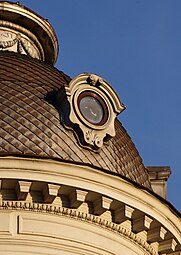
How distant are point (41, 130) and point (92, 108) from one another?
1.12 meters

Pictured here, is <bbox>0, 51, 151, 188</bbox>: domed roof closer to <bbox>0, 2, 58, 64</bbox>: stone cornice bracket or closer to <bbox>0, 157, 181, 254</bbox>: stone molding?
<bbox>0, 157, 181, 254</bbox>: stone molding

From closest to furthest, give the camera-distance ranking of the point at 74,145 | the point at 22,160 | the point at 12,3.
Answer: the point at 22,160 → the point at 74,145 → the point at 12,3

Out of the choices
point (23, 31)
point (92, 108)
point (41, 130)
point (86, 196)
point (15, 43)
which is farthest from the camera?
point (23, 31)

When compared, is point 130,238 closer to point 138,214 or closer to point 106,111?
point 138,214

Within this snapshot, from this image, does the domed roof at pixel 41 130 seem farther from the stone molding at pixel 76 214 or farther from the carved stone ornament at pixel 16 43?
the carved stone ornament at pixel 16 43

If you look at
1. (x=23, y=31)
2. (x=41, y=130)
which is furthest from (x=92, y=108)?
(x=23, y=31)

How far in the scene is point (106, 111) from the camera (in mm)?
21234

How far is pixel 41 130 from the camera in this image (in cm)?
2066

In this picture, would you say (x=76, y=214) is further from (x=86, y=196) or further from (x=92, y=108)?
(x=92, y=108)

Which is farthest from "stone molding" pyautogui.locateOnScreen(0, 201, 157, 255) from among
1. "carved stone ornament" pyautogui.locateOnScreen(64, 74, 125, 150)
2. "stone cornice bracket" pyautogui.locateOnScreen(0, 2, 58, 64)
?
"stone cornice bracket" pyautogui.locateOnScreen(0, 2, 58, 64)

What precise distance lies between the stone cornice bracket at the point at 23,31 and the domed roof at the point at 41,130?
2994 mm

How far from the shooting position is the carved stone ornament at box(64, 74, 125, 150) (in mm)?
20844

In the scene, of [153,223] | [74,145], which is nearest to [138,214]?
[153,223]

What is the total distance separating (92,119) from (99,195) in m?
1.83
